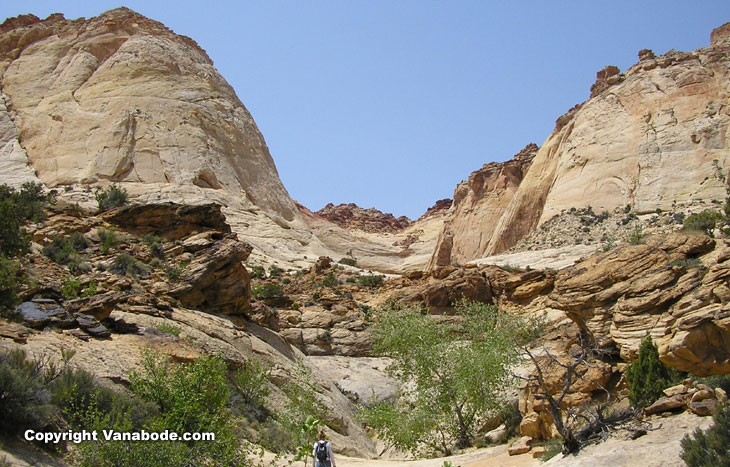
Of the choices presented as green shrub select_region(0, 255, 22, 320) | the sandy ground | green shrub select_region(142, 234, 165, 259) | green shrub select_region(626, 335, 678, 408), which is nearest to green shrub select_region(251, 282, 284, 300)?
green shrub select_region(142, 234, 165, 259)

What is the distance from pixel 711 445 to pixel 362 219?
111m

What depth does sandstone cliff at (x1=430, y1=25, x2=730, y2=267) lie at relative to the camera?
142ft

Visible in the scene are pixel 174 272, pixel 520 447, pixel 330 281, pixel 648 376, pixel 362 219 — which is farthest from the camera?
pixel 362 219

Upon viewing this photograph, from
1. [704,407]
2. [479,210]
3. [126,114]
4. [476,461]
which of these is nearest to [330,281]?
[476,461]

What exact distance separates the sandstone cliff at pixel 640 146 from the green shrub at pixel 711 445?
3484cm

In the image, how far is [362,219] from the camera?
4707 inches

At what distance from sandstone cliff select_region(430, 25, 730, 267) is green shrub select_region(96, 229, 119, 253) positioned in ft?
112

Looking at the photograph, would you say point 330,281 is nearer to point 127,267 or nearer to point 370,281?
point 370,281

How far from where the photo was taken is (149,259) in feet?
71.2

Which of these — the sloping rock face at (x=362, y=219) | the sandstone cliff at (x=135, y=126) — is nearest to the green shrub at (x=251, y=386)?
the sandstone cliff at (x=135, y=126)

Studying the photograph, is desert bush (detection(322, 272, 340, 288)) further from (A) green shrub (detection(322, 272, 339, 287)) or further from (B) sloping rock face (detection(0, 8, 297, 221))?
(B) sloping rock face (detection(0, 8, 297, 221))

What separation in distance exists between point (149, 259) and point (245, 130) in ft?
153

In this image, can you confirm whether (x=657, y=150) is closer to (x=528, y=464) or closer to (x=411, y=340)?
(x=411, y=340)

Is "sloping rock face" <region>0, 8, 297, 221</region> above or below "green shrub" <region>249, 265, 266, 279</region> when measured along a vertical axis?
above
